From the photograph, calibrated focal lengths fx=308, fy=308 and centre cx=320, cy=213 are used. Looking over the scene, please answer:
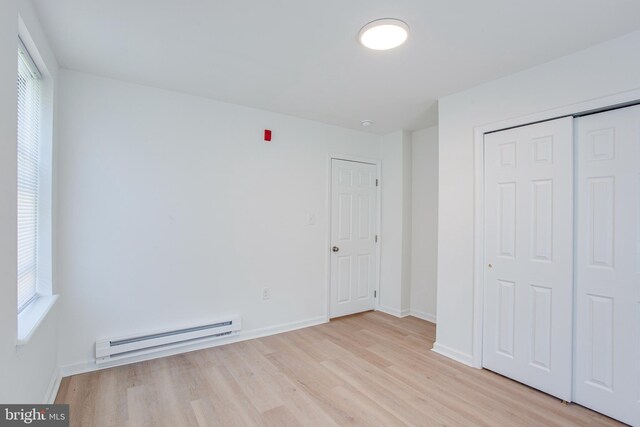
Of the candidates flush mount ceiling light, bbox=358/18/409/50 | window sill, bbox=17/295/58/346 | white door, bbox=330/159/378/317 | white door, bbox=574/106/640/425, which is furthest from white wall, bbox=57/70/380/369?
white door, bbox=574/106/640/425

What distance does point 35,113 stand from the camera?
7.00 ft

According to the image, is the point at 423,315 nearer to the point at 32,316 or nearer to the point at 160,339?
the point at 160,339

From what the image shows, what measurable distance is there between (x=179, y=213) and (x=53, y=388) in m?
1.56

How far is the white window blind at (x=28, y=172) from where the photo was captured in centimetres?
184

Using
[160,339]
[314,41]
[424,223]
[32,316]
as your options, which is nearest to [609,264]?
[424,223]

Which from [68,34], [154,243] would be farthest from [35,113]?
[154,243]

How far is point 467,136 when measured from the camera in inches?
111

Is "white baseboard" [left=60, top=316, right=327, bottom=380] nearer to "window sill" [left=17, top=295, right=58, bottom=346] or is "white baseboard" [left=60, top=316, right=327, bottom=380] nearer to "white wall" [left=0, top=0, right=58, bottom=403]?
"window sill" [left=17, top=295, right=58, bottom=346]

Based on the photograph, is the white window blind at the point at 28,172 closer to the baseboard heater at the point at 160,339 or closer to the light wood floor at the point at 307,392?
the baseboard heater at the point at 160,339

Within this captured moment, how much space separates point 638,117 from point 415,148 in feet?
7.75

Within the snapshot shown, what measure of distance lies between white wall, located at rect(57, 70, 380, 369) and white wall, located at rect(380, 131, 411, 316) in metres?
0.96

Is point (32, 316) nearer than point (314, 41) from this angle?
Yes

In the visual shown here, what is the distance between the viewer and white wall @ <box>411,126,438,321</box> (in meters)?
3.95

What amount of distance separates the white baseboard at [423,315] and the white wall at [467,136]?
3.04 ft
